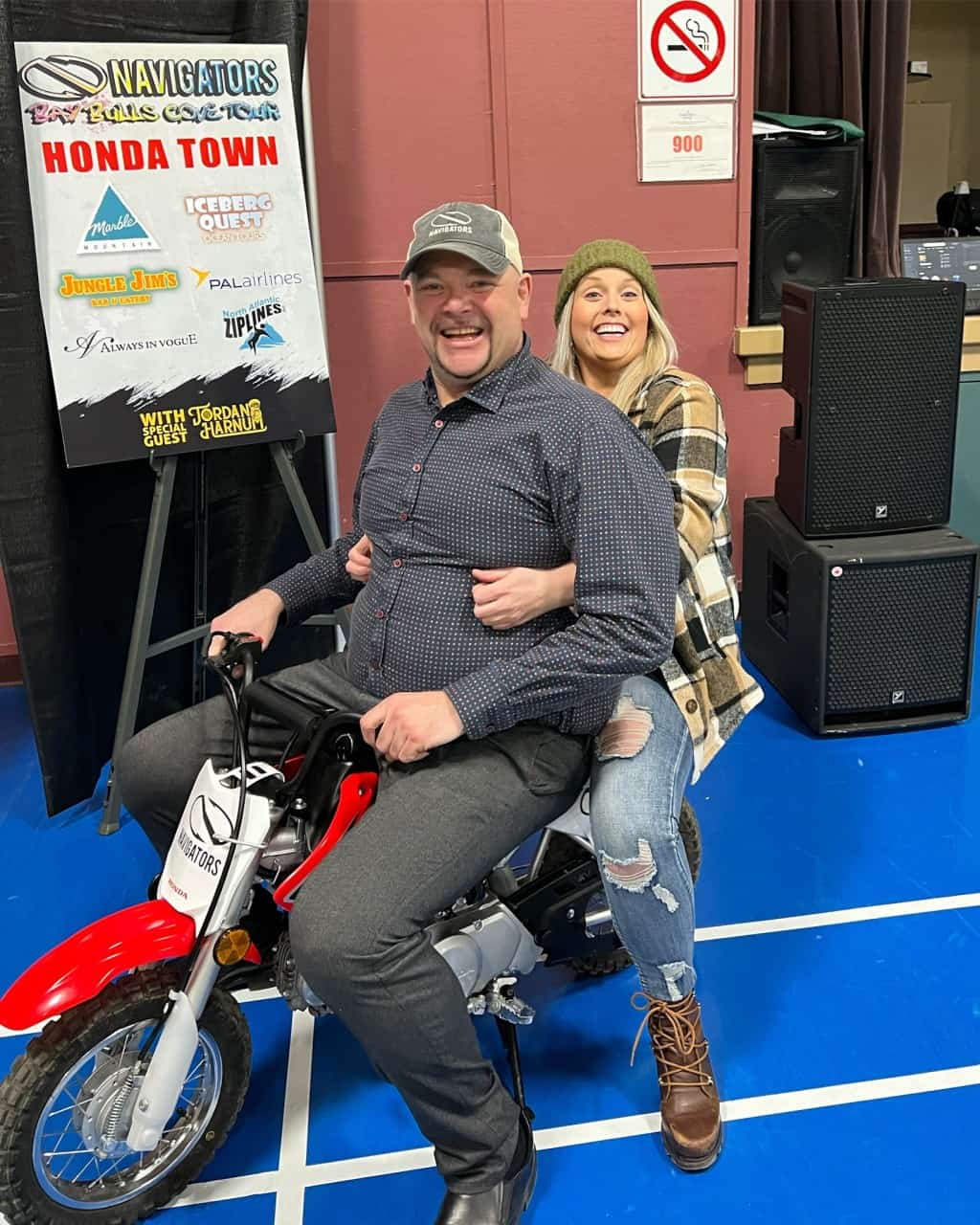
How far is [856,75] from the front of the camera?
3.89 metres

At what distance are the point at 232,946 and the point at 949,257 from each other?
325cm

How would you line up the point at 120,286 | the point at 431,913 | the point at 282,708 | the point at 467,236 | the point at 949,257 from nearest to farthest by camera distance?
the point at 431,913
the point at 467,236
the point at 282,708
the point at 120,286
the point at 949,257

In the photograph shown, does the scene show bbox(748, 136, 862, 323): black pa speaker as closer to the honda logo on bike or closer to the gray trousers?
the honda logo on bike

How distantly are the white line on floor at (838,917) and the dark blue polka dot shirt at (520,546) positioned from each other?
74 centimetres

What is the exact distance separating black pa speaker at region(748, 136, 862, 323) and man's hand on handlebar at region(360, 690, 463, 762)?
2454 mm

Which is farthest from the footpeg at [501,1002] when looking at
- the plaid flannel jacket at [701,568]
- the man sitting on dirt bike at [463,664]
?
the plaid flannel jacket at [701,568]

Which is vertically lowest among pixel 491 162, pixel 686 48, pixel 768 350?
pixel 768 350

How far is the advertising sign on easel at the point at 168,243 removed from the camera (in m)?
2.13

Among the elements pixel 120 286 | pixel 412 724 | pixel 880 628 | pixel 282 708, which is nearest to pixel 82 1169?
pixel 282 708

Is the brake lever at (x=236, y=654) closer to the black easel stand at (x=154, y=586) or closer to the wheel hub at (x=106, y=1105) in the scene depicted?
the wheel hub at (x=106, y=1105)

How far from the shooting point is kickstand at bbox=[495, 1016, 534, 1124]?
1.52 meters

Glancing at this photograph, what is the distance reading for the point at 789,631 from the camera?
285 cm

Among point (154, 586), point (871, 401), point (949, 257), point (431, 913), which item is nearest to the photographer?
point (431, 913)

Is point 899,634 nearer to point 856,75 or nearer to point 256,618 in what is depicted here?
point 256,618
